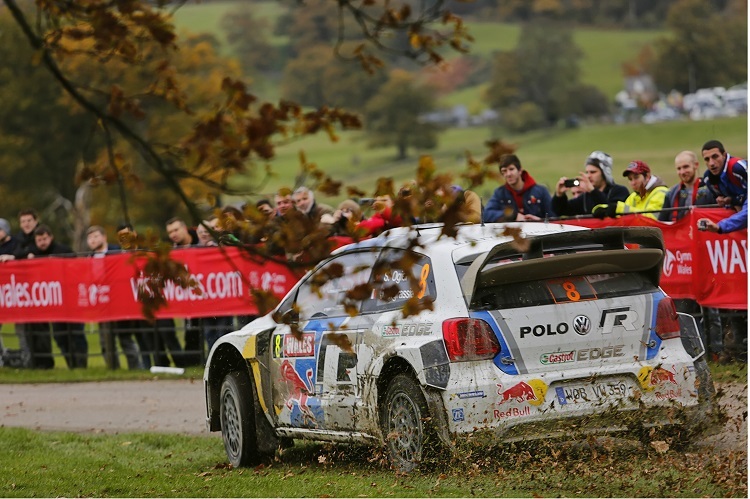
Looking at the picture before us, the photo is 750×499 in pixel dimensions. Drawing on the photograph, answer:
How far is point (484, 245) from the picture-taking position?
369 inches

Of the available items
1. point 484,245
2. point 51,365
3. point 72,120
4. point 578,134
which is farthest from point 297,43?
point 484,245

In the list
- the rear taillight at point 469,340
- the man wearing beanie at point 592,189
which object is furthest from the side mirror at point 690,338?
the man wearing beanie at point 592,189

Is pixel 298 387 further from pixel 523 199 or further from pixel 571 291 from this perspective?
pixel 523 199

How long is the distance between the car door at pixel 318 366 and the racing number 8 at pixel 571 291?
1400 mm

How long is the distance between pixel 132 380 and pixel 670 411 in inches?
451

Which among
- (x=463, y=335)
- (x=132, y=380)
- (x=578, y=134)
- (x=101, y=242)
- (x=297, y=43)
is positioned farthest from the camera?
(x=297, y=43)

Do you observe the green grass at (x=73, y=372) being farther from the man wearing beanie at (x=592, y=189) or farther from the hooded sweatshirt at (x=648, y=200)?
the hooded sweatshirt at (x=648, y=200)

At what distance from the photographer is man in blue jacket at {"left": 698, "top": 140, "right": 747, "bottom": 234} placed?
13.4 m

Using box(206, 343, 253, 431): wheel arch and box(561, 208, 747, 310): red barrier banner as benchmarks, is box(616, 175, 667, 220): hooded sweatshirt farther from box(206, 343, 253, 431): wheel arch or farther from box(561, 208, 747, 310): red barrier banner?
box(206, 343, 253, 431): wheel arch

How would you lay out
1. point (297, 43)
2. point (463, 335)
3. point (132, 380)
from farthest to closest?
point (297, 43), point (132, 380), point (463, 335)

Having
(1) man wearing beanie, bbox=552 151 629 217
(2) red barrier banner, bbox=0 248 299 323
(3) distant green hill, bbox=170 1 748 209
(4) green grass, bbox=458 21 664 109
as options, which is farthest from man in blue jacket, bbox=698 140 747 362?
(4) green grass, bbox=458 21 664 109

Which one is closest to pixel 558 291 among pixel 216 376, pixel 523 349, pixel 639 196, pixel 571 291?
pixel 571 291

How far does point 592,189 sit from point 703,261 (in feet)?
5.21

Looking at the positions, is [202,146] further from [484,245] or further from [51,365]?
[51,365]
